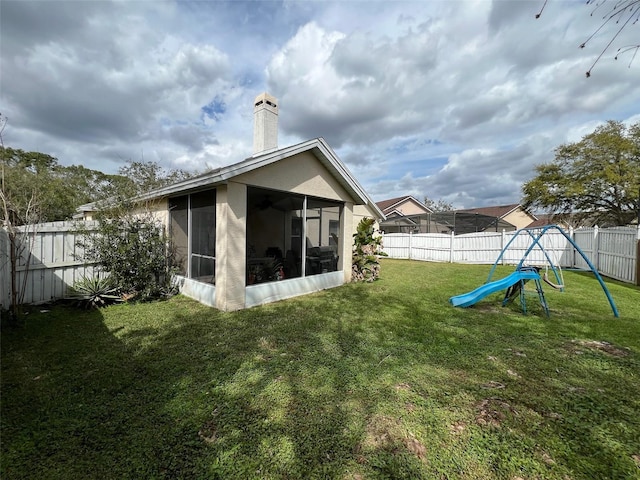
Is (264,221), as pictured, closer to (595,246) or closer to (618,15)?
(618,15)

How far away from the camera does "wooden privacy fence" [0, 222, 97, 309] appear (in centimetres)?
543

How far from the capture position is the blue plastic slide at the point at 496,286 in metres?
5.57

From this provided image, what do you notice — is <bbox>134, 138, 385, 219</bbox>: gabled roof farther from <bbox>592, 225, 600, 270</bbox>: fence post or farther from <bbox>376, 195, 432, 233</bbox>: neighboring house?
<bbox>376, 195, 432, 233</bbox>: neighboring house

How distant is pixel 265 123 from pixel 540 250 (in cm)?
1355

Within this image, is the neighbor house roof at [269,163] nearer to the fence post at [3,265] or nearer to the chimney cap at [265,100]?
the chimney cap at [265,100]

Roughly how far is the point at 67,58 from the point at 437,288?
41.8ft

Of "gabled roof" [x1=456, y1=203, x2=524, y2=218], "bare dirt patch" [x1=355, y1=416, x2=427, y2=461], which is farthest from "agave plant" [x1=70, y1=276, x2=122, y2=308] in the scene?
"gabled roof" [x1=456, y1=203, x2=524, y2=218]

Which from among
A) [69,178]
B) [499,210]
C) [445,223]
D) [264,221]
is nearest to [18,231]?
[264,221]

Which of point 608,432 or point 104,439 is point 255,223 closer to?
point 104,439

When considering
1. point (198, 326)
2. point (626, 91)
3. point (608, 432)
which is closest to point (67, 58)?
point (198, 326)

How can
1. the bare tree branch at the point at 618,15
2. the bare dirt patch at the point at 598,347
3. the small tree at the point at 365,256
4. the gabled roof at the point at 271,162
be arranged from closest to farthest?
1. the bare tree branch at the point at 618,15
2. the bare dirt patch at the point at 598,347
3. the gabled roof at the point at 271,162
4. the small tree at the point at 365,256

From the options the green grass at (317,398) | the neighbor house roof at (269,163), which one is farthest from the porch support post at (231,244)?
the green grass at (317,398)

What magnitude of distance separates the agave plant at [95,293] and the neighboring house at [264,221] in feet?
4.72

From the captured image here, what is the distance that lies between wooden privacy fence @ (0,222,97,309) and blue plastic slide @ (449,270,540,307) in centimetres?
881
